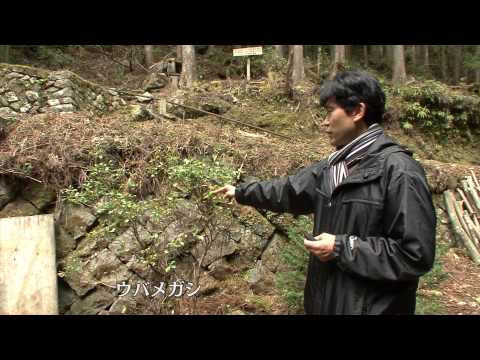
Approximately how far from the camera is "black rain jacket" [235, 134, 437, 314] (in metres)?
1.47

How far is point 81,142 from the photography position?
5082 mm

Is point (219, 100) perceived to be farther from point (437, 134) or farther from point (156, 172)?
point (437, 134)

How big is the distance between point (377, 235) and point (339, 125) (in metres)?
0.57

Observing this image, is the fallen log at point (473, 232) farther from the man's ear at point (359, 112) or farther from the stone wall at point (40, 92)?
the stone wall at point (40, 92)

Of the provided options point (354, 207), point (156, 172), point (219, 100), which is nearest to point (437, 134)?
point (219, 100)

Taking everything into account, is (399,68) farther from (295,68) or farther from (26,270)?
(26,270)

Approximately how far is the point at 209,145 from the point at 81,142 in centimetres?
184

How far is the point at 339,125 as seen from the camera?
1809 millimetres

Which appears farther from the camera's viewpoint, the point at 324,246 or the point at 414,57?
the point at 414,57

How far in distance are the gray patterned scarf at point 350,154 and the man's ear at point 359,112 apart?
0.07 m

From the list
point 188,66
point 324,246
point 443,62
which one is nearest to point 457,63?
point 443,62

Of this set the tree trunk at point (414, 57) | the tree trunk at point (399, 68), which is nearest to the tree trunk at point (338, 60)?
the tree trunk at point (399, 68)

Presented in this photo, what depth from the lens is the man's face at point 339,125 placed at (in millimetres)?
1787

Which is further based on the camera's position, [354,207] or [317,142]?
[317,142]
